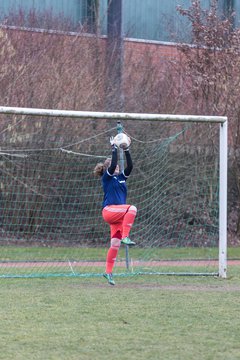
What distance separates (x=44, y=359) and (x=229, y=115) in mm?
14898

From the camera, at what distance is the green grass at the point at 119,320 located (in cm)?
767

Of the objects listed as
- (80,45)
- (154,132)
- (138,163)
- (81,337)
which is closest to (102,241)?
(138,163)

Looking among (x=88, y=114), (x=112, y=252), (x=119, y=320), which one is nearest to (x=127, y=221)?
(x=112, y=252)

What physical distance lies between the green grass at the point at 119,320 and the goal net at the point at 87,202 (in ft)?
9.31

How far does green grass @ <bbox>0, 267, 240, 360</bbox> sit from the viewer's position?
7672 millimetres

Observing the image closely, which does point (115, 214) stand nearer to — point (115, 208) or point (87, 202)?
point (115, 208)

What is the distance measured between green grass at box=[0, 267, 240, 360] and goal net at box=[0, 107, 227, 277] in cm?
284

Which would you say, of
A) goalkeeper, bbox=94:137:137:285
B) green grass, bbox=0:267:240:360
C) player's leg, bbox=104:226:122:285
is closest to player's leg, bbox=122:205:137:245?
goalkeeper, bbox=94:137:137:285

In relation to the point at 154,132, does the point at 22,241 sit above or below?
below

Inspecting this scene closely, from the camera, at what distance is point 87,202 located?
1672cm

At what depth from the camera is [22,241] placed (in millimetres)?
16000

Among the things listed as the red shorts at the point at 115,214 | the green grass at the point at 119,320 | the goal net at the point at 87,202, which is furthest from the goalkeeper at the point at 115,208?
the goal net at the point at 87,202

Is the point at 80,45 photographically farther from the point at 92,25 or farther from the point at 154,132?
the point at 154,132

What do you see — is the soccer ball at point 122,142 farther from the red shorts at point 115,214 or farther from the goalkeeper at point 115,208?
the red shorts at point 115,214
